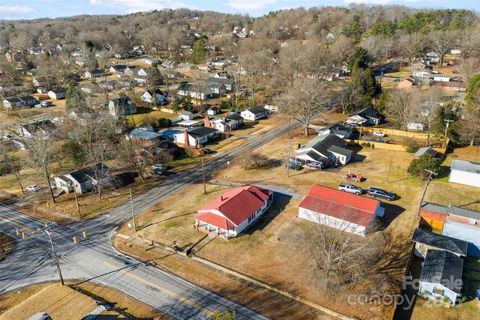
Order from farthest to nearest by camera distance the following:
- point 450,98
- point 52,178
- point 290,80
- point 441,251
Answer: point 290,80
point 450,98
point 52,178
point 441,251

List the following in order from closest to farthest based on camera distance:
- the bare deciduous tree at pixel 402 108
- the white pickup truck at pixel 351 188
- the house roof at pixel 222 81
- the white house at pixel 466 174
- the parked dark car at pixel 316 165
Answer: the white pickup truck at pixel 351 188, the white house at pixel 466 174, the parked dark car at pixel 316 165, the bare deciduous tree at pixel 402 108, the house roof at pixel 222 81

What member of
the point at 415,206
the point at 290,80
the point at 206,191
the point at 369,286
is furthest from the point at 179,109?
the point at 369,286

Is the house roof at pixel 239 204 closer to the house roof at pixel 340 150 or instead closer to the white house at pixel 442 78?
the house roof at pixel 340 150

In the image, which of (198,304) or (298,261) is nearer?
(198,304)

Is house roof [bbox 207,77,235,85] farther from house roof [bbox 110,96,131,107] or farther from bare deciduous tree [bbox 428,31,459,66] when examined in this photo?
bare deciduous tree [bbox 428,31,459,66]

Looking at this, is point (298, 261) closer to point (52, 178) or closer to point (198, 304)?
point (198, 304)

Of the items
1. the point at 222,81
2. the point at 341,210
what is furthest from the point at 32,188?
the point at 222,81

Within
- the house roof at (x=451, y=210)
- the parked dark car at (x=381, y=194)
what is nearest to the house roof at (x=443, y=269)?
the house roof at (x=451, y=210)

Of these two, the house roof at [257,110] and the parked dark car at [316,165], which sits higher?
the house roof at [257,110]
